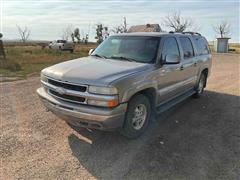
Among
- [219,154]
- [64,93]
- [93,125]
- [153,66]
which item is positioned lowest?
[219,154]

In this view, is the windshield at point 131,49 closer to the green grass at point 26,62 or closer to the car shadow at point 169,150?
the car shadow at point 169,150

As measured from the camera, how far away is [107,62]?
14.8ft

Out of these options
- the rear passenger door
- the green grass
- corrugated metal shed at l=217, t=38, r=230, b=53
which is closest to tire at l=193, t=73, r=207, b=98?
the rear passenger door

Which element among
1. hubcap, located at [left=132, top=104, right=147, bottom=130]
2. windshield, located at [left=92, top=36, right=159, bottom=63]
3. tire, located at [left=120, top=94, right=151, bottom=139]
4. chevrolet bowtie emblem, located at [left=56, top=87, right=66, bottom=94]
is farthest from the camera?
windshield, located at [left=92, top=36, right=159, bottom=63]

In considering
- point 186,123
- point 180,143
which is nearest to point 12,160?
point 180,143

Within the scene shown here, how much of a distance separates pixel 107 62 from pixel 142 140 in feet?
4.99

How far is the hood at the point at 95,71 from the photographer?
12.0 feet

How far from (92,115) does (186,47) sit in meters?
3.35

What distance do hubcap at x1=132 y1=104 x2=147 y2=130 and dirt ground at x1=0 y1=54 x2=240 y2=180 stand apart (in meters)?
0.25

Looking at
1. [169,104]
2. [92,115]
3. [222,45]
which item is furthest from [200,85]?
[222,45]

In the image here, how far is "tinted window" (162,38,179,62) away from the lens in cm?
485

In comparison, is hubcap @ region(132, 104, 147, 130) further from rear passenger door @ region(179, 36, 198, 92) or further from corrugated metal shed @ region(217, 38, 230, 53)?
corrugated metal shed @ region(217, 38, 230, 53)

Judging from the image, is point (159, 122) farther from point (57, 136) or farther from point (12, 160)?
point (12, 160)

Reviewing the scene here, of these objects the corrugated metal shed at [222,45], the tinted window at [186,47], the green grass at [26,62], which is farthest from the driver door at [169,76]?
the corrugated metal shed at [222,45]
